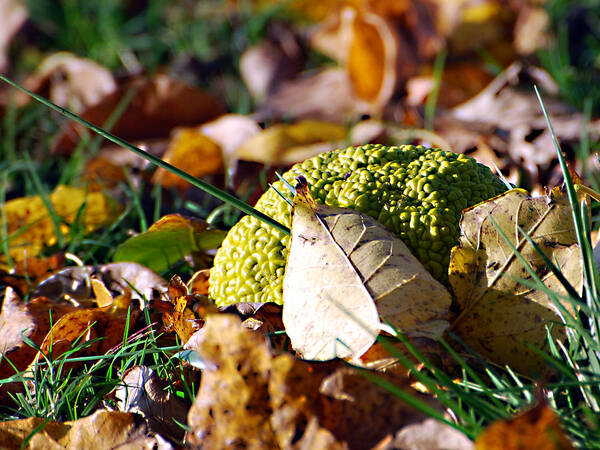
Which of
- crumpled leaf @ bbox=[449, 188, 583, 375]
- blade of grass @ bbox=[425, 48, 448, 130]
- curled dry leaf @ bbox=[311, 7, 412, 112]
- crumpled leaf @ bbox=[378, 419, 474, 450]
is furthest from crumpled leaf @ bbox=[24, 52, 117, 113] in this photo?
crumpled leaf @ bbox=[378, 419, 474, 450]

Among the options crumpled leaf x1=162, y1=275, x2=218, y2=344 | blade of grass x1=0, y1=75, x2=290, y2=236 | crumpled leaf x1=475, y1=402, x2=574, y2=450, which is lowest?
crumpled leaf x1=162, y1=275, x2=218, y2=344

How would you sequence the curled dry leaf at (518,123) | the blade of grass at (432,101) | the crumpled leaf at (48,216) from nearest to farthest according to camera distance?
the crumpled leaf at (48,216) < the curled dry leaf at (518,123) < the blade of grass at (432,101)

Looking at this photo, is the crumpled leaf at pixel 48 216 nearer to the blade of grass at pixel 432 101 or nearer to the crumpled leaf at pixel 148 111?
the crumpled leaf at pixel 148 111

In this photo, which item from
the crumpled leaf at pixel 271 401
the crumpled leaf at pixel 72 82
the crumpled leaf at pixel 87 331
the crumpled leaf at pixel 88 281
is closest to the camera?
the crumpled leaf at pixel 271 401

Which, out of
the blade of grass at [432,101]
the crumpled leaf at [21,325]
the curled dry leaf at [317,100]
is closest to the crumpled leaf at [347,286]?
the crumpled leaf at [21,325]

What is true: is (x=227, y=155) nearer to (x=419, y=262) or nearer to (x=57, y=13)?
(x=419, y=262)

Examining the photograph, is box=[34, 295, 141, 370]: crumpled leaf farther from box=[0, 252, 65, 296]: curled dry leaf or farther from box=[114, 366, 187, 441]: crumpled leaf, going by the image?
box=[0, 252, 65, 296]: curled dry leaf
